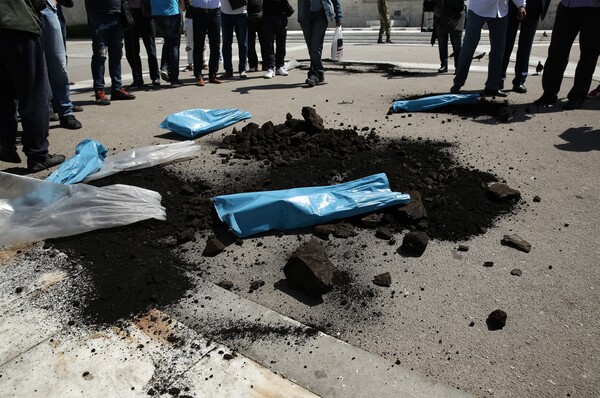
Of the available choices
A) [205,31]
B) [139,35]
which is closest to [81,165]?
[205,31]

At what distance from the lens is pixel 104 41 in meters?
7.00

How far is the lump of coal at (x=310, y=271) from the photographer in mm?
2627

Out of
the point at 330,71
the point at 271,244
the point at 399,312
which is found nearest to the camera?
the point at 399,312

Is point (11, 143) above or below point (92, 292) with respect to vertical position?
above

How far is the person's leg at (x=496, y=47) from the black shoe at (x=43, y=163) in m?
5.90

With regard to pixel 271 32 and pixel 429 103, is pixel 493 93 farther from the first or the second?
pixel 271 32

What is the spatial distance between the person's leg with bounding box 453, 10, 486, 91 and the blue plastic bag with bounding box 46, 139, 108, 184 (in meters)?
5.28

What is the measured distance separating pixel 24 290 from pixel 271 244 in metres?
1.55

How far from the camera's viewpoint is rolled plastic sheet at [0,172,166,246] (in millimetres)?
3258

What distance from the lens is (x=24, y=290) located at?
276cm

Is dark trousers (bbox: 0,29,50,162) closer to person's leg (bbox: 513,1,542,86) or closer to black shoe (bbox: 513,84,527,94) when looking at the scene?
person's leg (bbox: 513,1,542,86)

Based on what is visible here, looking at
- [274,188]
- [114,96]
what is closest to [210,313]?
[274,188]

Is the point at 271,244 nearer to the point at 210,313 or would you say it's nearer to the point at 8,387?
the point at 210,313

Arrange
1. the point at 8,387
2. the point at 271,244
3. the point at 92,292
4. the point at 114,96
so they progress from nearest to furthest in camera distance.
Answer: the point at 8,387
the point at 92,292
the point at 271,244
the point at 114,96
